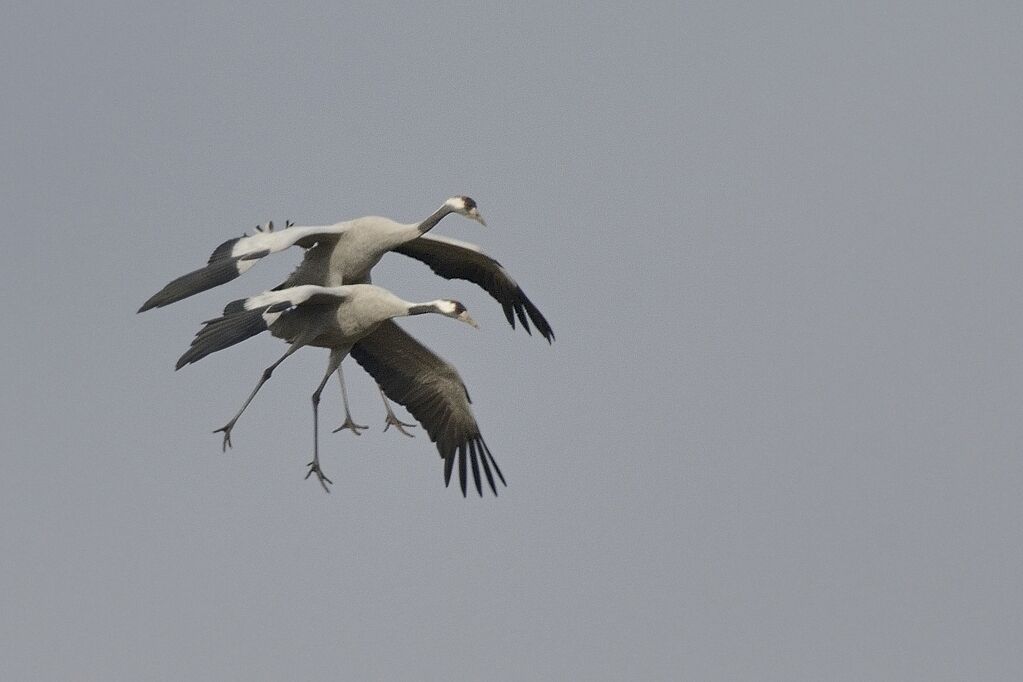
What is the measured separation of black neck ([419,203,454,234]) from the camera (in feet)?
77.9

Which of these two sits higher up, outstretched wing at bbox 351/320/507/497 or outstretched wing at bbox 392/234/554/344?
outstretched wing at bbox 392/234/554/344

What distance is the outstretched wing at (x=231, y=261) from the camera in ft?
74.7

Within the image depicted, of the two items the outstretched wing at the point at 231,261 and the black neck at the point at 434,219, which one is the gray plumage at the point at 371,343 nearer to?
the outstretched wing at the point at 231,261

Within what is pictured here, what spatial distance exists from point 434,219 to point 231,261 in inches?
83.4

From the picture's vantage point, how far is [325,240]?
24062mm

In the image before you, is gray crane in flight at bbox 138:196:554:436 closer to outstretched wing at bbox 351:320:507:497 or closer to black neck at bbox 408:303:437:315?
outstretched wing at bbox 351:320:507:497

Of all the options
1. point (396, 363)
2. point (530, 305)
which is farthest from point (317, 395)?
point (530, 305)

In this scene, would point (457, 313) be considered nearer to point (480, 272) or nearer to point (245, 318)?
point (245, 318)

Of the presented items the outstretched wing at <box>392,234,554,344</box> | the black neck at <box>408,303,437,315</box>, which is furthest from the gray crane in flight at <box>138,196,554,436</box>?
the black neck at <box>408,303,437,315</box>

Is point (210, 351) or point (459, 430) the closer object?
point (210, 351)

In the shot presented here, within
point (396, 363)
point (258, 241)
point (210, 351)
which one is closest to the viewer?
point (210, 351)

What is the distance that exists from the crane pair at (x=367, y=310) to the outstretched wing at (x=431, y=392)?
0.03ft

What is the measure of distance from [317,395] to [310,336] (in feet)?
4.96

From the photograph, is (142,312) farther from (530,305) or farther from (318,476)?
(530,305)
